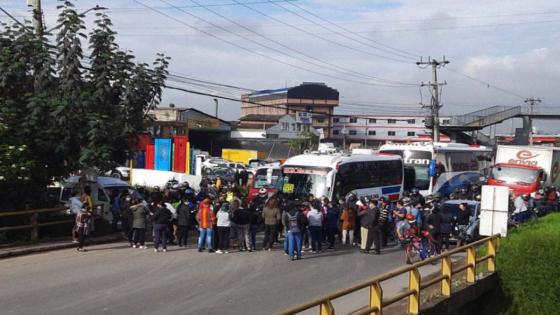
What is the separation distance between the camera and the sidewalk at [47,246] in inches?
674

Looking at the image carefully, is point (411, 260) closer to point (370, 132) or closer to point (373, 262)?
point (373, 262)

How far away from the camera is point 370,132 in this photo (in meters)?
128

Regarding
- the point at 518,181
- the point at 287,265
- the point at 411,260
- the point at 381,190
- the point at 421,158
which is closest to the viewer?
the point at 287,265

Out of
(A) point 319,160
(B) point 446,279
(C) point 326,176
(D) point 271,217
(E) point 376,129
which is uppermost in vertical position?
(E) point 376,129

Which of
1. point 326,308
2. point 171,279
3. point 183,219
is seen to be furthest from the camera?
point 183,219

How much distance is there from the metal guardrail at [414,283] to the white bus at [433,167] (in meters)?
20.1

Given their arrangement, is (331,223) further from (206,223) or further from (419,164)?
(419,164)

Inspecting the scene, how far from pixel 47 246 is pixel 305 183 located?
33.4 ft

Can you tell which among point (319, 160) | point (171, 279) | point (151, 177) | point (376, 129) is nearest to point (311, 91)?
point (376, 129)

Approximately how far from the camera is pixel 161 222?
18.6m

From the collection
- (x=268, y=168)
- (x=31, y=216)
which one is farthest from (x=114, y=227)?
(x=268, y=168)

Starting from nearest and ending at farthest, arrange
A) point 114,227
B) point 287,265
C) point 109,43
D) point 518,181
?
point 287,265 < point 109,43 < point 114,227 < point 518,181

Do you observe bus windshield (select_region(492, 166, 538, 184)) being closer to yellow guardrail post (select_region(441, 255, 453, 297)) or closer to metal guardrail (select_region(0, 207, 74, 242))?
metal guardrail (select_region(0, 207, 74, 242))

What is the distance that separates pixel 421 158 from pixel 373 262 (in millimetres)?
20808
